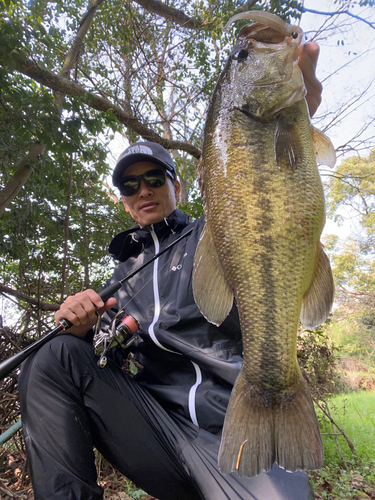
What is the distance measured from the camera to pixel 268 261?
1219 mm

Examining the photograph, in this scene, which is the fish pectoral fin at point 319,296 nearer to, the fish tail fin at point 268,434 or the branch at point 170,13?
the fish tail fin at point 268,434

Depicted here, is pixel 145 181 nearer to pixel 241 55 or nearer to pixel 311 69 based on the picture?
pixel 241 55

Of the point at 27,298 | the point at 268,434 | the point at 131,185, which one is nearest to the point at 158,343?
the point at 268,434

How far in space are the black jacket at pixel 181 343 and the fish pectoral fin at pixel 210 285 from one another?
36 centimetres

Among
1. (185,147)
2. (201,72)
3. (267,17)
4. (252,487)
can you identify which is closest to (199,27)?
(201,72)

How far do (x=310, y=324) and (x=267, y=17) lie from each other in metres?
1.25

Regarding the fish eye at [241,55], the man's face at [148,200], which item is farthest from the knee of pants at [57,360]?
the fish eye at [241,55]

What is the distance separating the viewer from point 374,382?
1095 cm

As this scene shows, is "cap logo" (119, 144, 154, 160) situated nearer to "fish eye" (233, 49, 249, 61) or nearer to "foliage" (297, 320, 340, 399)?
"fish eye" (233, 49, 249, 61)

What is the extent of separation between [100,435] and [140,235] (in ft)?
4.38

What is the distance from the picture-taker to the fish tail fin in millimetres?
1146

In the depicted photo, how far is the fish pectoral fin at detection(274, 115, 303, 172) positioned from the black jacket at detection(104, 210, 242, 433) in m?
0.80

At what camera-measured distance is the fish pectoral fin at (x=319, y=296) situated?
1230mm

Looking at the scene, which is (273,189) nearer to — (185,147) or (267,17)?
(267,17)
